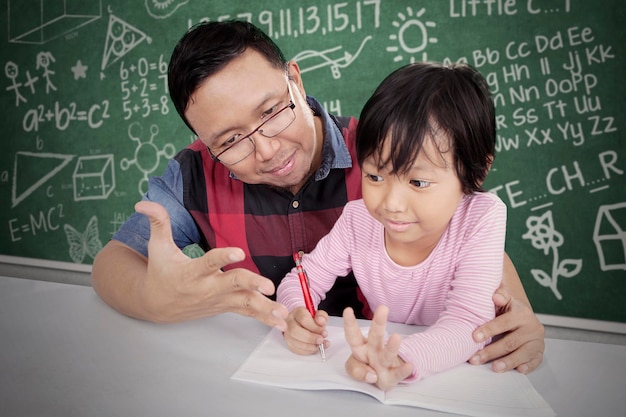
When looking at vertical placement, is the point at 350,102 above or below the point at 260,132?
above

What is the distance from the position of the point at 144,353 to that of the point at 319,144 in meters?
0.74

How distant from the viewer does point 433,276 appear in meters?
0.97

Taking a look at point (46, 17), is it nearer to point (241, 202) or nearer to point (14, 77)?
point (14, 77)

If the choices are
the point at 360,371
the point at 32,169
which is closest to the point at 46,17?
the point at 32,169

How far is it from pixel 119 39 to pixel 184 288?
2298 mm

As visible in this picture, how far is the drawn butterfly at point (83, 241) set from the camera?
2.88m

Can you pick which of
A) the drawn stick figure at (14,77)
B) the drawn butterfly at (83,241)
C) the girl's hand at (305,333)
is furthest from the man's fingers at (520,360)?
the drawn stick figure at (14,77)

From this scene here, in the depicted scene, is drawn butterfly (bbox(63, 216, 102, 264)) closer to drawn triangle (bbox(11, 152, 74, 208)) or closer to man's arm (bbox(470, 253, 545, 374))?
drawn triangle (bbox(11, 152, 74, 208))

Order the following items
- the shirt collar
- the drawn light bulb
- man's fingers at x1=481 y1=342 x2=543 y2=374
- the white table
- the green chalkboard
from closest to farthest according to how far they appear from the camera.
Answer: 1. the white table
2. man's fingers at x1=481 y1=342 x2=543 y2=374
3. the shirt collar
4. the green chalkboard
5. the drawn light bulb

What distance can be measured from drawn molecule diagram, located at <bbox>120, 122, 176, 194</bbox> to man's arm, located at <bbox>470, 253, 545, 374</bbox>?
212 centimetres

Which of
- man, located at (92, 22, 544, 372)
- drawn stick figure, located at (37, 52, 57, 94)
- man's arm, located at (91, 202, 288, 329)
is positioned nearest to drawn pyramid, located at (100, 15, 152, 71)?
drawn stick figure, located at (37, 52, 57, 94)

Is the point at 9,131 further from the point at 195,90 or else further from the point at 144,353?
the point at 144,353

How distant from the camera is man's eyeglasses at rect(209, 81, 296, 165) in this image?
3.57ft

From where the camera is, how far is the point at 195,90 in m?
1.06
